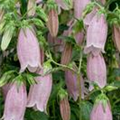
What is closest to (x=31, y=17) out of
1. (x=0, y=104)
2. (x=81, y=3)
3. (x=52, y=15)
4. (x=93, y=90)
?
(x=52, y=15)

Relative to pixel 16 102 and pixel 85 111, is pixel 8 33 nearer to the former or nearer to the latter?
pixel 16 102

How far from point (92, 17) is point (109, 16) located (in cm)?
7

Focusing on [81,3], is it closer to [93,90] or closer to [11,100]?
[93,90]

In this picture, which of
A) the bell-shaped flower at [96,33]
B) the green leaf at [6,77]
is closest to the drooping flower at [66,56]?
the bell-shaped flower at [96,33]

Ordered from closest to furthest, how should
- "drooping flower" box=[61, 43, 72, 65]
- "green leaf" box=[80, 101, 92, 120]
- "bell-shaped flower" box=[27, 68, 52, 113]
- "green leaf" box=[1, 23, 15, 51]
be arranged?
1. "green leaf" box=[1, 23, 15, 51]
2. "bell-shaped flower" box=[27, 68, 52, 113]
3. "drooping flower" box=[61, 43, 72, 65]
4. "green leaf" box=[80, 101, 92, 120]

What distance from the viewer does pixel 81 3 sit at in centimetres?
201

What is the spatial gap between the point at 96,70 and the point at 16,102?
356 millimetres

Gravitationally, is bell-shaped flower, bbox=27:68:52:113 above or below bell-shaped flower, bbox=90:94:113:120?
above

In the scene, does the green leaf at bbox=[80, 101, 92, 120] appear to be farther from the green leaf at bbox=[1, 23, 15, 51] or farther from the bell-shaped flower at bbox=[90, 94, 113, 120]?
the green leaf at bbox=[1, 23, 15, 51]

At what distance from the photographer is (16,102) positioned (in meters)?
Answer: 1.84

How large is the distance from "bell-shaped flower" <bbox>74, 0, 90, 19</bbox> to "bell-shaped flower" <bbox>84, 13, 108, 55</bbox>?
0.49ft

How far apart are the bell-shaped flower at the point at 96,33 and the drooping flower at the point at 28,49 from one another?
0.70 feet

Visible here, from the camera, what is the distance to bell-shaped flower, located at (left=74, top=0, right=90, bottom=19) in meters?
2.01

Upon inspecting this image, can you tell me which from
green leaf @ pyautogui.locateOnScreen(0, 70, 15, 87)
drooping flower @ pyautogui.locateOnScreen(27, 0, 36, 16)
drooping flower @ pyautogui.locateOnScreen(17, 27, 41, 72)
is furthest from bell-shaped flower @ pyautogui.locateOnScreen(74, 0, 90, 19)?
green leaf @ pyautogui.locateOnScreen(0, 70, 15, 87)
